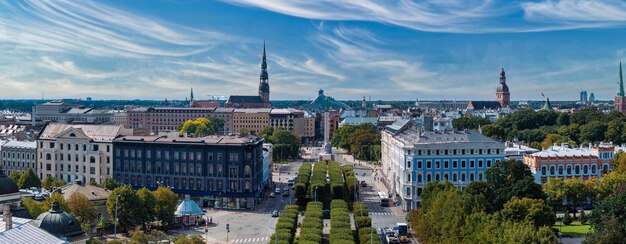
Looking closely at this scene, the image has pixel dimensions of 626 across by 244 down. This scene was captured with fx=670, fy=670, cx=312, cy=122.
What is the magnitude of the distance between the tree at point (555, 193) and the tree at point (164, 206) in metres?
48.9

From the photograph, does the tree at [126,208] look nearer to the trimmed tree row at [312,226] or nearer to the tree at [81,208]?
the tree at [81,208]

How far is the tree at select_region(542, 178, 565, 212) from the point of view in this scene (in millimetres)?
90562

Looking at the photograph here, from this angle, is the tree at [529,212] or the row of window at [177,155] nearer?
the tree at [529,212]

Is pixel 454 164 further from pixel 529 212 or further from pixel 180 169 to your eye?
pixel 180 169

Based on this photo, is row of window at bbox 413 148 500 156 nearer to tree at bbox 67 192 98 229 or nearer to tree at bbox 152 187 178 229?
tree at bbox 152 187 178 229

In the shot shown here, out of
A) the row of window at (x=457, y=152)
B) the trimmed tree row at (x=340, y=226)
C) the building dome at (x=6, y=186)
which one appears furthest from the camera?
the row of window at (x=457, y=152)

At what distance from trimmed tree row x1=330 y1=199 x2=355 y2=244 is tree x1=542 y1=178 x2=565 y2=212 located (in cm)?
2783

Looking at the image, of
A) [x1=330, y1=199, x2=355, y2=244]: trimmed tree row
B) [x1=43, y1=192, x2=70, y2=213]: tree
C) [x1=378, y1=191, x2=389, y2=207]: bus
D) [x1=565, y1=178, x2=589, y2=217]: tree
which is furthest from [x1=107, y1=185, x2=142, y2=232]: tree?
[x1=565, y1=178, x2=589, y2=217]: tree

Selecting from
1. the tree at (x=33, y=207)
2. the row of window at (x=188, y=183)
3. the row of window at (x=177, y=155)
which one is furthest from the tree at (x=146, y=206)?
the row of window at (x=177, y=155)

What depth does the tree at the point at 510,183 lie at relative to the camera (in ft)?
260

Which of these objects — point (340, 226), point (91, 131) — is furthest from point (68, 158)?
point (340, 226)

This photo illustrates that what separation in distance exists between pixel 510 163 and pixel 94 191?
53455 mm

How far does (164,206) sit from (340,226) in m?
23.8

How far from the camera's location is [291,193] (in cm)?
11962
